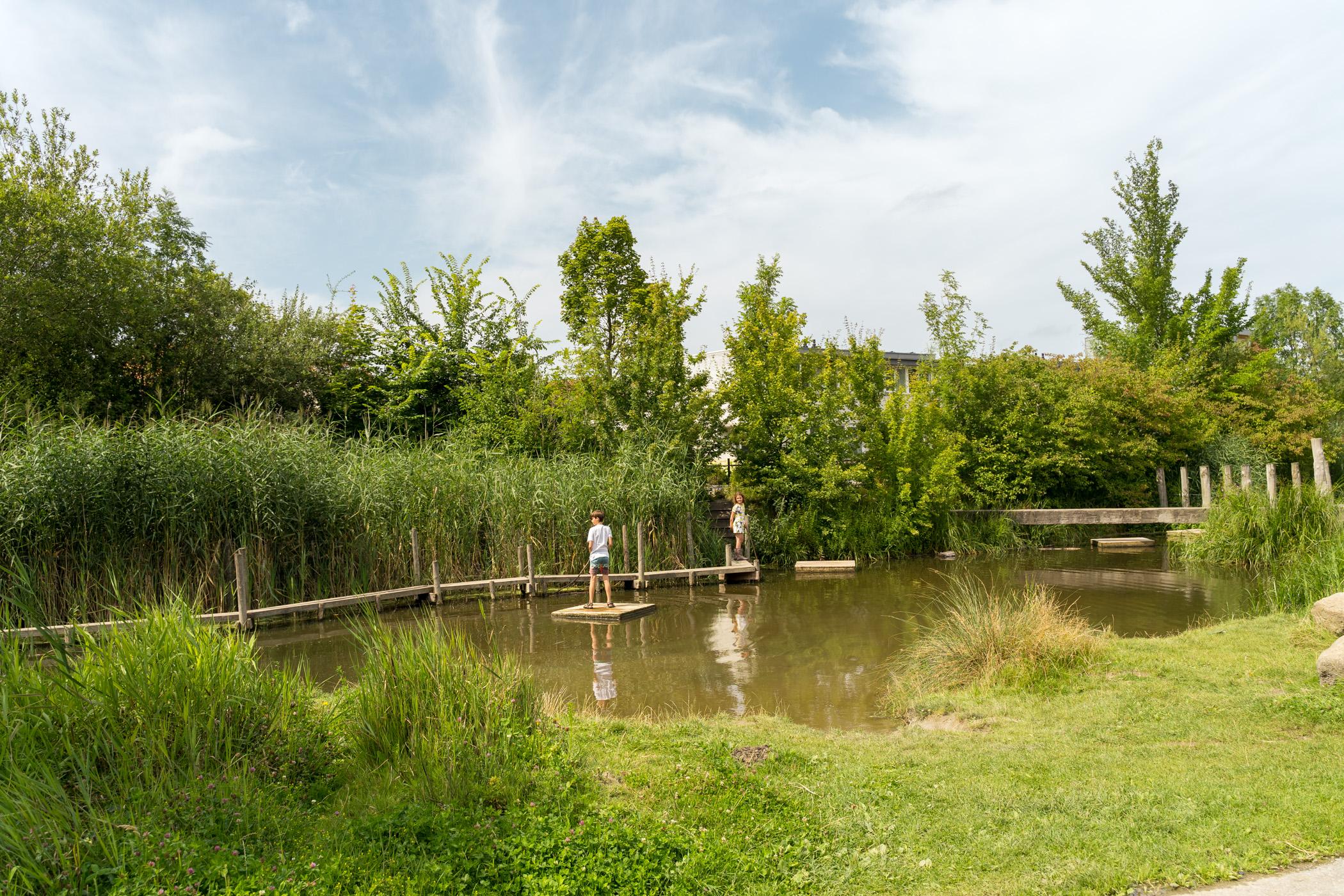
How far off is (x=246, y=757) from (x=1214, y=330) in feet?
125

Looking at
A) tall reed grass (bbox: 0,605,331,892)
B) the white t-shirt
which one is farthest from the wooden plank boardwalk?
tall reed grass (bbox: 0,605,331,892)

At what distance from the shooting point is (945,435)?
79.9 ft

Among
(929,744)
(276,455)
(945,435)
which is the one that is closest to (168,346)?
(276,455)

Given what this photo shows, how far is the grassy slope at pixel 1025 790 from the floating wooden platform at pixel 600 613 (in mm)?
6860

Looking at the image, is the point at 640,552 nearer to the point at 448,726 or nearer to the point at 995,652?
the point at 995,652

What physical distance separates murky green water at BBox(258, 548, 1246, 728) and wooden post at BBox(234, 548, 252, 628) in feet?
1.75

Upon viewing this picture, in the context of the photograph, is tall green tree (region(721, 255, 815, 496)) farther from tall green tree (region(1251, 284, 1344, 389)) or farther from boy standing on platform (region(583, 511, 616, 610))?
tall green tree (region(1251, 284, 1344, 389))

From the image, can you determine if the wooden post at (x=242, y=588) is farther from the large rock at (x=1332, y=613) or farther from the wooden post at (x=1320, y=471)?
the wooden post at (x=1320, y=471)

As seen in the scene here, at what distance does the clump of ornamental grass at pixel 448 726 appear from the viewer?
5262 millimetres

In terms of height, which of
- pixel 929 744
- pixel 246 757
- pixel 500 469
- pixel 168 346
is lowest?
pixel 929 744

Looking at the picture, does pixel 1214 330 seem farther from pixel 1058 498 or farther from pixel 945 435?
pixel 945 435

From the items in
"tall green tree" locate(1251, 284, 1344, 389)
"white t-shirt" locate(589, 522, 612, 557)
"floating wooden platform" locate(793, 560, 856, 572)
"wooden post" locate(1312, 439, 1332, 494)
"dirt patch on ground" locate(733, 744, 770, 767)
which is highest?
"tall green tree" locate(1251, 284, 1344, 389)

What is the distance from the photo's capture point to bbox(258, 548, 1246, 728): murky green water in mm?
9758

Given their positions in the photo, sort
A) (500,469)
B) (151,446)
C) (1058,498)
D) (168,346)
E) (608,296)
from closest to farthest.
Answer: (151,446), (500,469), (168,346), (608,296), (1058,498)
